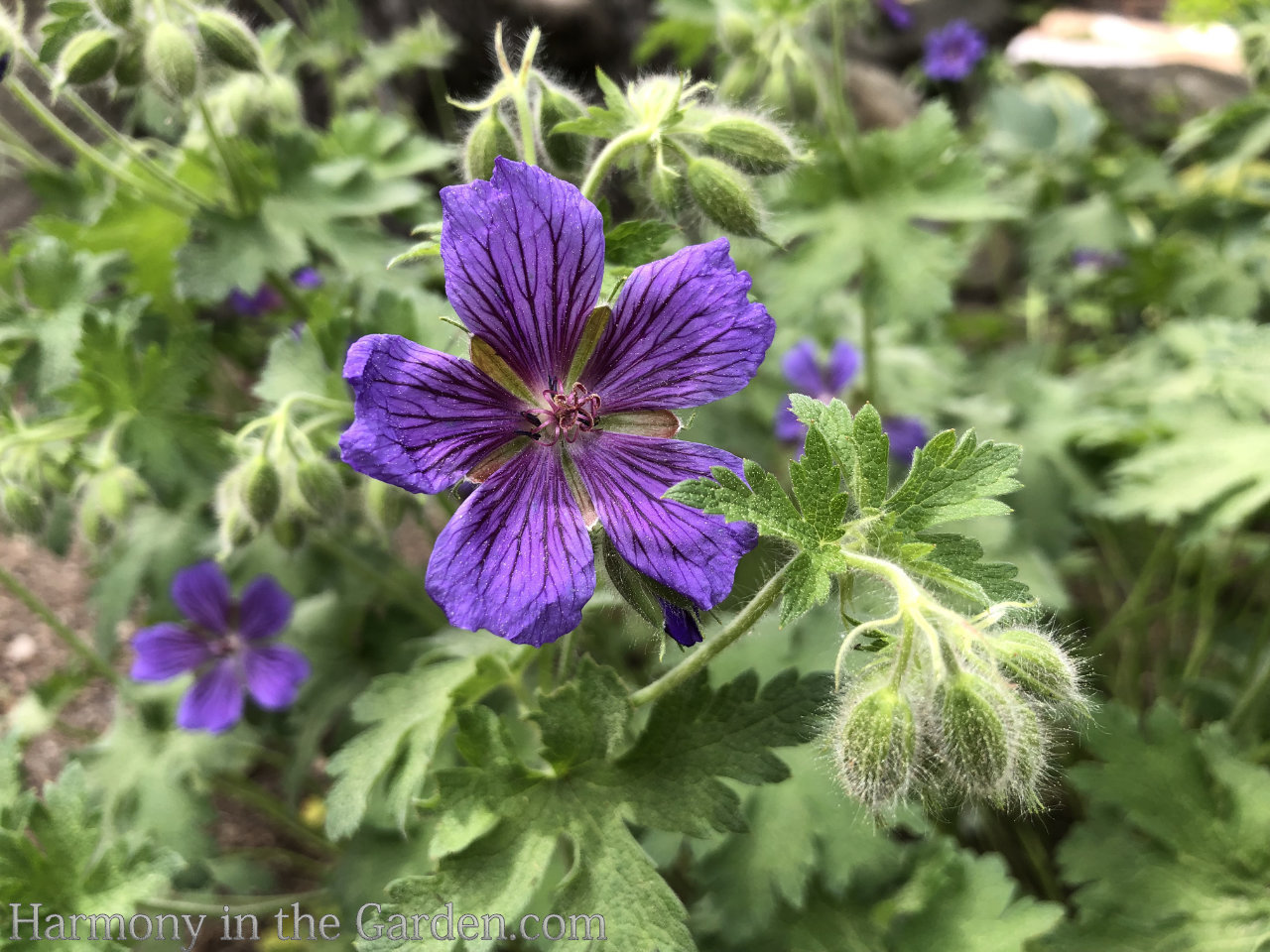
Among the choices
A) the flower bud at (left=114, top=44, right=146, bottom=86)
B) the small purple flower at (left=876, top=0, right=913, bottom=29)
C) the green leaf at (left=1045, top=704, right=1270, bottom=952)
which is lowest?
the green leaf at (left=1045, top=704, right=1270, bottom=952)

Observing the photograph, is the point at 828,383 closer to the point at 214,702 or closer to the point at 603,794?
the point at 603,794

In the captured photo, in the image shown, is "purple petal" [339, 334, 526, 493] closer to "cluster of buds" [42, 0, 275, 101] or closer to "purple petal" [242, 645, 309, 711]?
"cluster of buds" [42, 0, 275, 101]

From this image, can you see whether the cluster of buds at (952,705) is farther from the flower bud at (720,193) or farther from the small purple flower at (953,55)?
the small purple flower at (953,55)

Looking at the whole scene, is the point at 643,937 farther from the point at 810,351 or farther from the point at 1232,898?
the point at 810,351

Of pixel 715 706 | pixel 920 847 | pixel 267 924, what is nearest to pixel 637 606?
pixel 715 706

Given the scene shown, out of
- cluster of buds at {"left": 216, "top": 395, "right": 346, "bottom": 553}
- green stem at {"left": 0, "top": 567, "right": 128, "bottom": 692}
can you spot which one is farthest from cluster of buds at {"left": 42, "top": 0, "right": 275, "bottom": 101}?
green stem at {"left": 0, "top": 567, "right": 128, "bottom": 692}

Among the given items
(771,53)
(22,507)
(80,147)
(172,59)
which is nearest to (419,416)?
(172,59)
